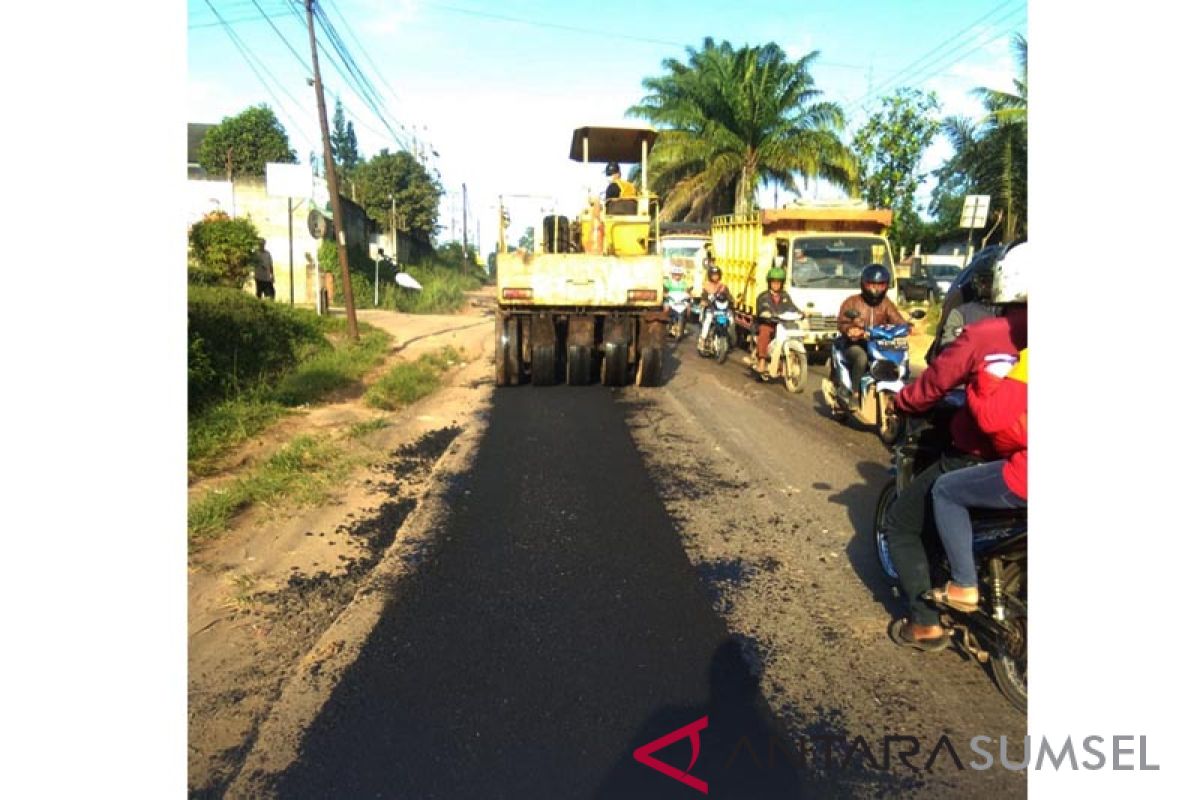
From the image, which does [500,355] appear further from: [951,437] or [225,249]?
[225,249]

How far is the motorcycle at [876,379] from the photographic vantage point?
25.4ft

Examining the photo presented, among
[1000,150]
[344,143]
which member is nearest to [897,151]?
[1000,150]

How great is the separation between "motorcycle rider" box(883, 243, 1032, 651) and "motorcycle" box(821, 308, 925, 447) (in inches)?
127

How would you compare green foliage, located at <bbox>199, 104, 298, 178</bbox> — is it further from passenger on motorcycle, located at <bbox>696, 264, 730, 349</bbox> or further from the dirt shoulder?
the dirt shoulder

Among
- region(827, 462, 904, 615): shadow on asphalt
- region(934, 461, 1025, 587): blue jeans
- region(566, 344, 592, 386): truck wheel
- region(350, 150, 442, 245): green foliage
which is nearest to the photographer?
region(934, 461, 1025, 587): blue jeans

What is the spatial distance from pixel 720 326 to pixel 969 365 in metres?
11.9

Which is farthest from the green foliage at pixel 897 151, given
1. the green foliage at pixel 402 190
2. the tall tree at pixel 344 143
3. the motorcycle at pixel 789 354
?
the tall tree at pixel 344 143

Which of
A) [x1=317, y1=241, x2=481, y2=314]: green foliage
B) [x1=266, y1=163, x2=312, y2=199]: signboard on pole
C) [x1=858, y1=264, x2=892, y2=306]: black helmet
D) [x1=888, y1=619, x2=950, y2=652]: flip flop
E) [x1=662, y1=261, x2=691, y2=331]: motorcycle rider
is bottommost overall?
[x1=888, y1=619, x2=950, y2=652]: flip flop

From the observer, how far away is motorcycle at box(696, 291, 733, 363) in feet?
50.2

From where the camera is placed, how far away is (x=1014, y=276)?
345cm

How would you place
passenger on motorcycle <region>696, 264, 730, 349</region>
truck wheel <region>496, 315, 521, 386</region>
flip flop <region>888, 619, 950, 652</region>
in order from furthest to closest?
passenger on motorcycle <region>696, 264, 730, 349</region>
truck wheel <region>496, 315, 521, 386</region>
flip flop <region>888, 619, 950, 652</region>

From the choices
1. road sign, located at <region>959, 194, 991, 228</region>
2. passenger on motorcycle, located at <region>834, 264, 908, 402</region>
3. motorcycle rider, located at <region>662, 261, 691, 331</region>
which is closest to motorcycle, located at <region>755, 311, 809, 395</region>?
passenger on motorcycle, located at <region>834, 264, 908, 402</region>

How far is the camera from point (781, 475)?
7125 mm

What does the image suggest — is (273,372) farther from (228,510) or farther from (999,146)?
(999,146)
